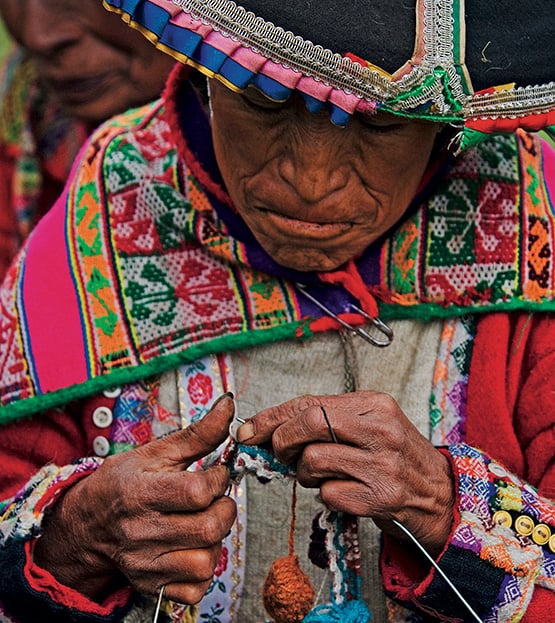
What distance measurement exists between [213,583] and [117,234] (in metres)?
0.77

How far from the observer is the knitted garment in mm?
2705

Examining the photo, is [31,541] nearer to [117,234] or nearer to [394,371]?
[117,234]

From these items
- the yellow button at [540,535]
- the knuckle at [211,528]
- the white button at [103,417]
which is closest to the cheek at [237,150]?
the white button at [103,417]

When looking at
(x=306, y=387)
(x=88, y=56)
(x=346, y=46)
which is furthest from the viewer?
(x=88, y=56)

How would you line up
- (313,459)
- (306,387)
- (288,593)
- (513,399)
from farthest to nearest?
(306,387), (513,399), (288,593), (313,459)

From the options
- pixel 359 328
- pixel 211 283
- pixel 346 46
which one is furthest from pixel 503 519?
pixel 346 46

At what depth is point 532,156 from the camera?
279 cm

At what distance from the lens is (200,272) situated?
2771mm

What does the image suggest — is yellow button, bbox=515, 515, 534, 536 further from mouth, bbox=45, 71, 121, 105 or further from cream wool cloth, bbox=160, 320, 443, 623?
mouth, bbox=45, 71, 121, 105

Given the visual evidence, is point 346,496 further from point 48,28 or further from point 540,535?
point 48,28

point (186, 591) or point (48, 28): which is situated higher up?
point (48, 28)

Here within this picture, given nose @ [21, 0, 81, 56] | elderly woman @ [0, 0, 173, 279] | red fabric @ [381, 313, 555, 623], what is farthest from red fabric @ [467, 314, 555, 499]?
nose @ [21, 0, 81, 56]

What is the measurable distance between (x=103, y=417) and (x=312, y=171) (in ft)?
2.50

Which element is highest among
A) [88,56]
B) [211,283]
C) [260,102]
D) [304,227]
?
[88,56]
